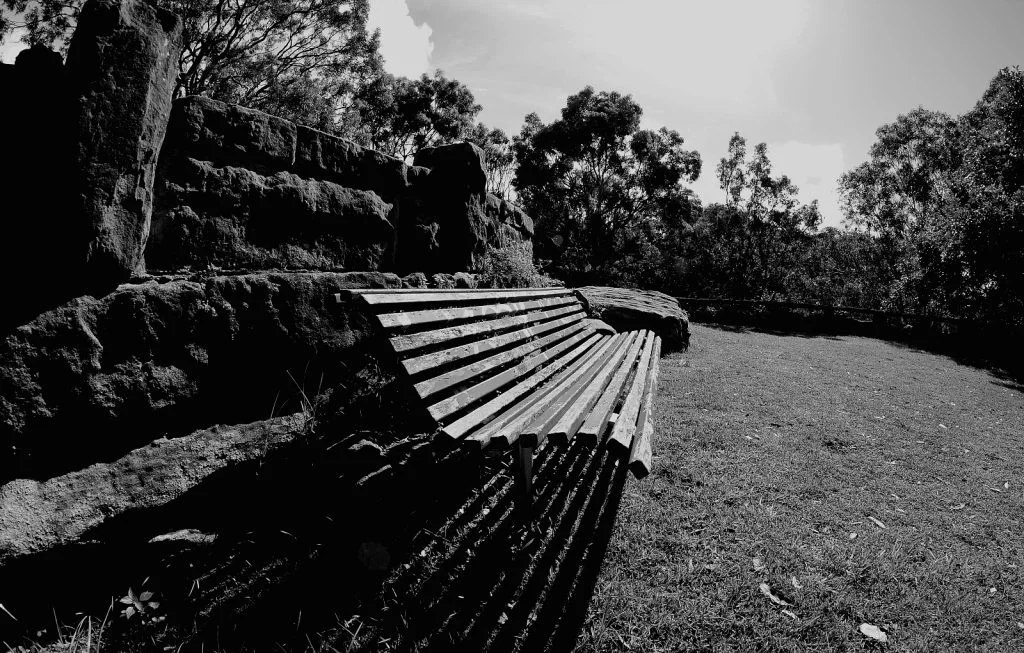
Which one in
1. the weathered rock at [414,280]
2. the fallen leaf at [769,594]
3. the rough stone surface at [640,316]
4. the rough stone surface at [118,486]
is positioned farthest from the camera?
the rough stone surface at [640,316]

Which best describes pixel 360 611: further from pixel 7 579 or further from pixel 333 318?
pixel 333 318

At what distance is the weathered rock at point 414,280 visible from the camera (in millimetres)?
2700

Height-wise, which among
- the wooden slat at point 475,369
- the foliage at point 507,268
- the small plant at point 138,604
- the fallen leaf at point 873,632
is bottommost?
the fallen leaf at point 873,632

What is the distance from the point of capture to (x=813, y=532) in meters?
2.59

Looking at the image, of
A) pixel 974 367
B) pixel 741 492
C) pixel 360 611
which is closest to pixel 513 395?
pixel 360 611

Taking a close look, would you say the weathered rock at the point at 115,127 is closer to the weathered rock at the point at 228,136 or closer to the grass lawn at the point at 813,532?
the weathered rock at the point at 228,136

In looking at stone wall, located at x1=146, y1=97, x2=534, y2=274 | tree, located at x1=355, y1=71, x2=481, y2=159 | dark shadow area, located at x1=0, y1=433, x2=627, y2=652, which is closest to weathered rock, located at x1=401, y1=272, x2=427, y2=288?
stone wall, located at x1=146, y1=97, x2=534, y2=274

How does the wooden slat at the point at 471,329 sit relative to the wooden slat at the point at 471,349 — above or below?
above

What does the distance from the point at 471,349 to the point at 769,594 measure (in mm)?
1731

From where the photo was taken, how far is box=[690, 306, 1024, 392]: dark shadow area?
10.6m

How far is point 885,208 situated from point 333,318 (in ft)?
90.4

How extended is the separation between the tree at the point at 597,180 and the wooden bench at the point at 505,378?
15.9 m

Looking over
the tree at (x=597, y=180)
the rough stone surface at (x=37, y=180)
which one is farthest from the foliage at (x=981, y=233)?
the rough stone surface at (x=37, y=180)

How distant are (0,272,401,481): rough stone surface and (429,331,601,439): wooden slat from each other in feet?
2.34
